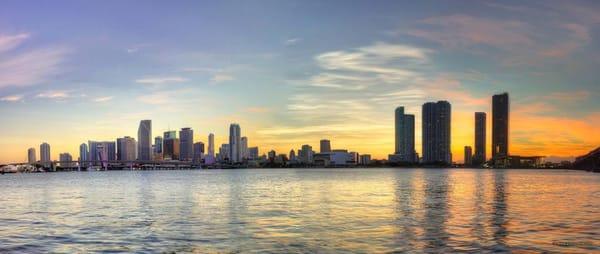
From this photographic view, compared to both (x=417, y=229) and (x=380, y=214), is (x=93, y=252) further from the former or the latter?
(x=380, y=214)

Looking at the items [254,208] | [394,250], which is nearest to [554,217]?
[394,250]

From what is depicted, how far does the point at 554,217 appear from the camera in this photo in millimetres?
51781

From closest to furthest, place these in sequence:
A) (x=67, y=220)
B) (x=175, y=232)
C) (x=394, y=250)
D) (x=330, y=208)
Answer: (x=394, y=250) < (x=175, y=232) < (x=67, y=220) < (x=330, y=208)

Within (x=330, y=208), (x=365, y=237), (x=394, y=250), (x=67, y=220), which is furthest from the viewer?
(x=330, y=208)

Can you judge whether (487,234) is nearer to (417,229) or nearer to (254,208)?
(417,229)

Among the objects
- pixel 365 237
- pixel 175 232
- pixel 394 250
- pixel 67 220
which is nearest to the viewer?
pixel 394 250

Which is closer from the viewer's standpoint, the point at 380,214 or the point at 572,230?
the point at 572,230

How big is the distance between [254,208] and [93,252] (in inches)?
1173

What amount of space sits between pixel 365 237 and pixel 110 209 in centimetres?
3692

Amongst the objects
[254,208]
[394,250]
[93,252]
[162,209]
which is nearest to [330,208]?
[254,208]

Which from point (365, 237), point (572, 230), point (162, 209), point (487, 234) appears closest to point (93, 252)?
point (365, 237)

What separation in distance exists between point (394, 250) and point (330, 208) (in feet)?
95.2

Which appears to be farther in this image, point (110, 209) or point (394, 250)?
point (110, 209)

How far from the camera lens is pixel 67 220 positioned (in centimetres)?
5081
